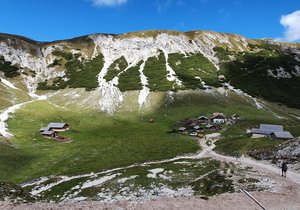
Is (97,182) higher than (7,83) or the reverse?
the reverse

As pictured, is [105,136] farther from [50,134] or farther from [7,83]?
[7,83]

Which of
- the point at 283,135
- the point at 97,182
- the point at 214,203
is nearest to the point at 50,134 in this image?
the point at 97,182

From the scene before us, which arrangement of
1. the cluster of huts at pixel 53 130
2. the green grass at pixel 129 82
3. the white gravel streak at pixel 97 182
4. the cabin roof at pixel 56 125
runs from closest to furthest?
the white gravel streak at pixel 97 182 < the cluster of huts at pixel 53 130 < the cabin roof at pixel 56 125 < the green grass at pixel 129 82

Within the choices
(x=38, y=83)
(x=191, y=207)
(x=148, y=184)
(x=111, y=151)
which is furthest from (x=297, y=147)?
(x=38, y=83)

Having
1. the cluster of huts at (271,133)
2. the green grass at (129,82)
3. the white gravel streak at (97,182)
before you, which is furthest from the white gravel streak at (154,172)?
the green grass at (129,82)

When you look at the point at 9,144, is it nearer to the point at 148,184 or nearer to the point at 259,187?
the point at 148,184

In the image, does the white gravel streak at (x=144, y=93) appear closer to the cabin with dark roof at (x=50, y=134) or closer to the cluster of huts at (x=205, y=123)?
the cluster of huts at (x=205, y=123)
